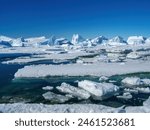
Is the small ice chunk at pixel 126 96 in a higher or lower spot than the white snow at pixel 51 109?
lower

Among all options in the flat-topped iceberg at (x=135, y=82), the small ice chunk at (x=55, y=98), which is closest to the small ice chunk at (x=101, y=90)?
the small ice chunk at (x=55, y=98)

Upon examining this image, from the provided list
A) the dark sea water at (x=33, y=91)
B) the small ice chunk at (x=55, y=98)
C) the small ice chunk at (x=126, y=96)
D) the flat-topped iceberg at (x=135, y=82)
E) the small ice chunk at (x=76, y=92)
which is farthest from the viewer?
the flat-topped iceberg at (x=135, y=82)

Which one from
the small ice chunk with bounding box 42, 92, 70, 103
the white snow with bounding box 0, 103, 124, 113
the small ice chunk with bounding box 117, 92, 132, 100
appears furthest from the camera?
the small ice chunk with bounding box 117, 92, 132, 100

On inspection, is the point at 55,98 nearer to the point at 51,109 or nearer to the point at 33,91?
the point at 33,91

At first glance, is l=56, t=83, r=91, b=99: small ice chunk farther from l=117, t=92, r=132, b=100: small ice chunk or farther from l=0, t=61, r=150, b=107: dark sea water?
l=117, t=92, r=132, b=100: small ice chunk

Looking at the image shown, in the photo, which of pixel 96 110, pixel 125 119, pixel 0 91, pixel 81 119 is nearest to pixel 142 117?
pixel 125 119

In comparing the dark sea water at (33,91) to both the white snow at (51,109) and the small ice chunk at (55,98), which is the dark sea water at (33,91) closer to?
the small ice chunk at (55,98)

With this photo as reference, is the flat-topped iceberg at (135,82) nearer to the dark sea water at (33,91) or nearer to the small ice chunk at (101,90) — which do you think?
the dark sea water at (33,91)

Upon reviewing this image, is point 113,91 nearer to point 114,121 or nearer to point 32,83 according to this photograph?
point 32,83

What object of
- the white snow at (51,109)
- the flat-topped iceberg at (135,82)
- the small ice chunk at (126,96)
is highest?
the flat-topped iceberg at (135,82)

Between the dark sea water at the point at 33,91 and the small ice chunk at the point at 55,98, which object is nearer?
the dark sea water at the point at 33,91

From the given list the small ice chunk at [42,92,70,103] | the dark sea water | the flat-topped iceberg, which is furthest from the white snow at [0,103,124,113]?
the flat-topped iceberg

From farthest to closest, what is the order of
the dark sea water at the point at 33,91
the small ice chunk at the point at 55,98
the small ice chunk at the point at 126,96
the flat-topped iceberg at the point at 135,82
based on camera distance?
1. the flat-topped iceberg at the point at 135,82
2. the small ice chunk at the point at 126,96
3. the small ice chunk at the point at 55,98
4. the dark sea water at the point at 33,91
